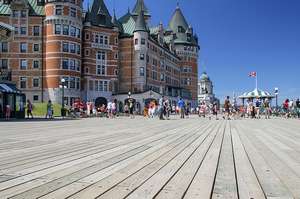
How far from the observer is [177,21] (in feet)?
339

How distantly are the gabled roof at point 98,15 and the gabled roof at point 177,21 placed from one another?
3510 cm

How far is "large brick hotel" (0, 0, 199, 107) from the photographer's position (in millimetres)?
60688

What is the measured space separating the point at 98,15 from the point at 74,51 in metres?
10.1

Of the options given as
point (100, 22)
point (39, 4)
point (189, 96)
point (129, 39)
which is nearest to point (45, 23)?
point (39, 4)

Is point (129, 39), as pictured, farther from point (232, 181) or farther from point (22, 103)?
point (232, 181)

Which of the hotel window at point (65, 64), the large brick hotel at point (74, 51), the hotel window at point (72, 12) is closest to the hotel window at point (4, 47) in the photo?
the large brick hotel at point (74, 51)

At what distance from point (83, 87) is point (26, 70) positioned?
9.69 meters

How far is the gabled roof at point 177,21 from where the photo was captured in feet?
336

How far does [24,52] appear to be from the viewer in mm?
62375

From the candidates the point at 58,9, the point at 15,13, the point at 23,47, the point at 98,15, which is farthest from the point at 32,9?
the point at 98,15

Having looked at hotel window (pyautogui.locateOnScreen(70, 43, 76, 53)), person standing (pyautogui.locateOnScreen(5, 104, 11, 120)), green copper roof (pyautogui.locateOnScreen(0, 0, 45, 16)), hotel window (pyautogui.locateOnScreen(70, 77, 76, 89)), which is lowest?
person standing (pyautogui.locateOnScreen(5, 104, 11, 120))

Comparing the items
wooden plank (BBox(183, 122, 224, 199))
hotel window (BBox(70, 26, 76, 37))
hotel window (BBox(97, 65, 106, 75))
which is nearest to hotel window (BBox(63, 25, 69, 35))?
hotel window (BBox(70, 26, 76, 37))

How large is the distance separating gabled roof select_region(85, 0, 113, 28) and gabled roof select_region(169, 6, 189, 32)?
35102mm

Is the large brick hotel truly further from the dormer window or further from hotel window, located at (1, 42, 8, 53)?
the dormer window
